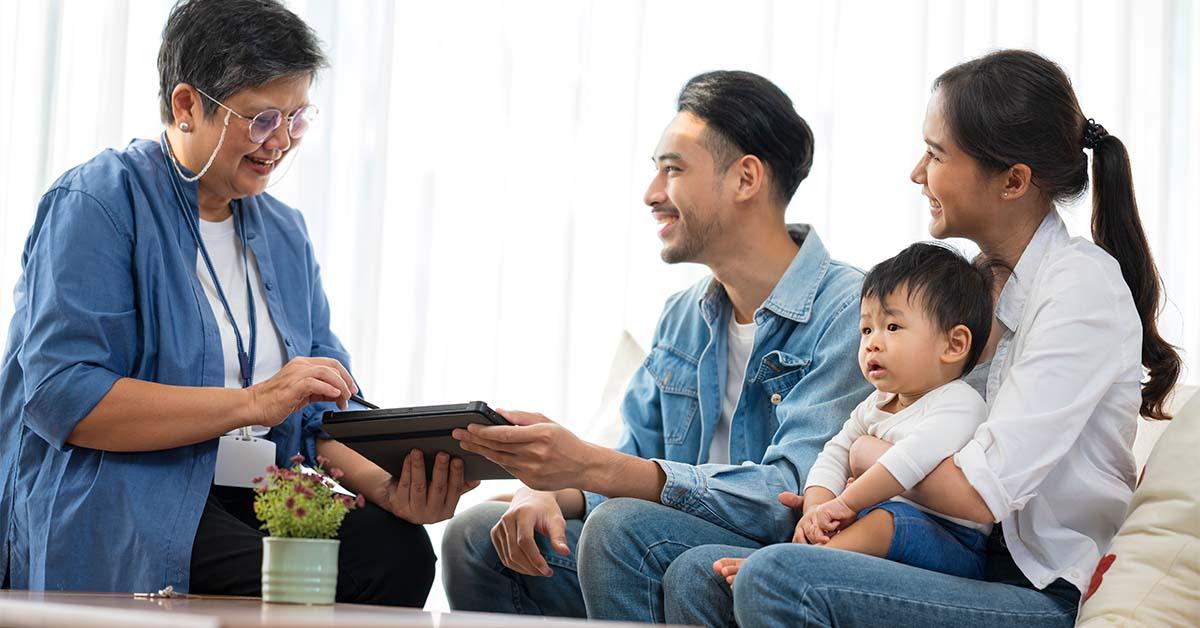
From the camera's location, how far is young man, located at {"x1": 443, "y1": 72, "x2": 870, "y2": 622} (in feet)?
5.95

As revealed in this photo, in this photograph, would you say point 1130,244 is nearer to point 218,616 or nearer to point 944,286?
point 944,286

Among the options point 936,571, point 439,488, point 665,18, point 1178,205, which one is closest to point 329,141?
point 665,18

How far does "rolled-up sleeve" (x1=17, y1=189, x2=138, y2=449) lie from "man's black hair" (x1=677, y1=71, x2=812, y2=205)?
1093 millimetres

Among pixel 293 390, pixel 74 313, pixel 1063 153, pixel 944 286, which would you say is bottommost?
pixel 293 390

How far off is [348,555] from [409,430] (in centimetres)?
33

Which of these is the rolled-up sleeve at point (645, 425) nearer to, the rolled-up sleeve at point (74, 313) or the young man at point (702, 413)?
the young man at point (702, 413)

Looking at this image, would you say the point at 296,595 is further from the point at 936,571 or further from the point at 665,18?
the point at 665,18

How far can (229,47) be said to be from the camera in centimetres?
205

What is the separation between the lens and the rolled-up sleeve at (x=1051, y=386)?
5.10 feet

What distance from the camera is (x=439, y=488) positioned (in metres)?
2.04

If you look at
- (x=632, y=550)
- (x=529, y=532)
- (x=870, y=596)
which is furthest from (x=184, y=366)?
(x=870, y=596)

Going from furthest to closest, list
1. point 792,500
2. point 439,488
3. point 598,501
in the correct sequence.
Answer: point 598,501 → point 439,488 → point 792,500

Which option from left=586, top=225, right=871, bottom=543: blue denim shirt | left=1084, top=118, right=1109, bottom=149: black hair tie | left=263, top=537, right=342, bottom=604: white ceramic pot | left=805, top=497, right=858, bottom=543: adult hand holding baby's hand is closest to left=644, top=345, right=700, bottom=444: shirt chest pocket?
left=586, top=225, right=871, bottom=543: blue denim shirt

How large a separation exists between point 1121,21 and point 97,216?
2.54m
